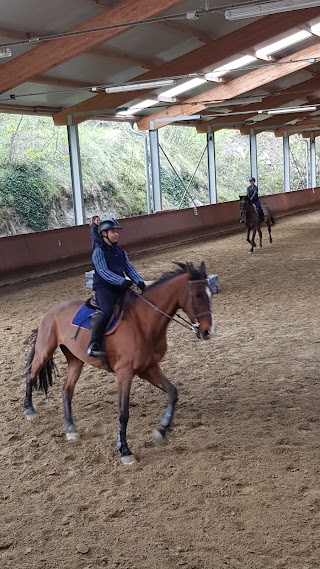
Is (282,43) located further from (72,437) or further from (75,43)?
(72,437)

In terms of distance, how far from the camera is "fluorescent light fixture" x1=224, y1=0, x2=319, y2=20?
32.1 feet

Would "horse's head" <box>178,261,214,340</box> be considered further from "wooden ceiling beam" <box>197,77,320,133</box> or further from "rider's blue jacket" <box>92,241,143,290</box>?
"wooden ceiling beam" <box>197,77,320,133</box>

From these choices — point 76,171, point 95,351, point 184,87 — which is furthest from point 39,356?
point 184,87

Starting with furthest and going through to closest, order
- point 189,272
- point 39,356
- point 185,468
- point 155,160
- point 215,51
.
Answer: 1. point 155,160
2. point 215,51
3. point 39,356
4. point 189,272
5. point 185,468

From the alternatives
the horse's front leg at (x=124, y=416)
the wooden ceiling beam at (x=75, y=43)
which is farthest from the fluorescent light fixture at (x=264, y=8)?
the horse's front leg at (x=124, y=416)

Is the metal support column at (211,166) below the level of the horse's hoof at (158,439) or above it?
above

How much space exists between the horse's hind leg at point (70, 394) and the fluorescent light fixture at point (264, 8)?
6.63 meters

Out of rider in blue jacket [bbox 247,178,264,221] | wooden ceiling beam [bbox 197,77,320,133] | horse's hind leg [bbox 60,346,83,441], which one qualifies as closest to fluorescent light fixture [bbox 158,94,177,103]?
wooden ceiling beam [bbox 197,77,320,133]

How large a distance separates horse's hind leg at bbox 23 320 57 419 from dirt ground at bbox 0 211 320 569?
0.17m

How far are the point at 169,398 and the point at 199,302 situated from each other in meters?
0.90

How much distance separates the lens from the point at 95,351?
523cm

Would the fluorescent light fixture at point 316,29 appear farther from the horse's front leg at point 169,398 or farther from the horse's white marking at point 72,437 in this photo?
the horse's white marking at point 72,437

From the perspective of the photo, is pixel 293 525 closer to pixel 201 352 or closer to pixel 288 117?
pixel 201 352

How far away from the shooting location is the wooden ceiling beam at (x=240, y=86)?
62.0 ft
